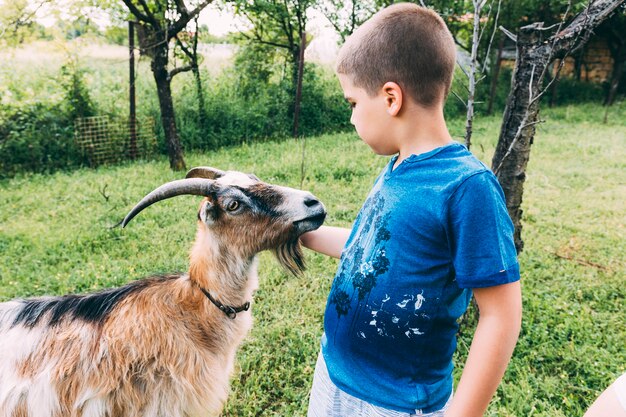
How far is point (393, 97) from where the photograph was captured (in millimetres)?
1238

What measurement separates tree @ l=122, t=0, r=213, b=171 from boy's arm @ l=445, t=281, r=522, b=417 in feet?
26.1

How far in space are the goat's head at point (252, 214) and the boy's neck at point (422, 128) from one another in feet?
2.81

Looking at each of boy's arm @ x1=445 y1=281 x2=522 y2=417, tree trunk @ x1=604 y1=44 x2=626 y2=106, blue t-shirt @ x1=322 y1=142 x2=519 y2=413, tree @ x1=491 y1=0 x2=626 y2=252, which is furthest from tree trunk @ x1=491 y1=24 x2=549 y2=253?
tree trunk @ x1=604 y1=44 x2=626 y2=106

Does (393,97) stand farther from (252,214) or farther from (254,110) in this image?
(254,110)

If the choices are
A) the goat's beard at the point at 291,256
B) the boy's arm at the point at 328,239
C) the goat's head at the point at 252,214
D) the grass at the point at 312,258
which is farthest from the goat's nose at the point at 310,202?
the grass at the point at 312,258

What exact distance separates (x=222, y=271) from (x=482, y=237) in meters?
1.56

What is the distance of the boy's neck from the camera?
1.25 meters

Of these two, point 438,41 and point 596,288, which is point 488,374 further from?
point 596,288

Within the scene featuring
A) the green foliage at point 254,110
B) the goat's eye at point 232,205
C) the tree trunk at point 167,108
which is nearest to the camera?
the goat's eye at point 232,205

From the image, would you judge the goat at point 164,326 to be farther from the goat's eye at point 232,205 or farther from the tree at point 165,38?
the tree at point 165,38

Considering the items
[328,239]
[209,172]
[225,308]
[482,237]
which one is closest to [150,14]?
[209,172]

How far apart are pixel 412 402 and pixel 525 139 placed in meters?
2.47

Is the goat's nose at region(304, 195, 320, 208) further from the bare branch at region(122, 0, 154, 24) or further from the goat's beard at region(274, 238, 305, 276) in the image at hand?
the bare branch at region(122, 0, 154, 24)

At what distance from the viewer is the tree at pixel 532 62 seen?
9.39ft
